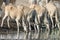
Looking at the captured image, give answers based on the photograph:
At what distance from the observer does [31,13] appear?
4457 millimetres

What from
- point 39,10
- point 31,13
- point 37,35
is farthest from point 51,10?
point 37,35

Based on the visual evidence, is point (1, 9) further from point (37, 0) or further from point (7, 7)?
point (37, 0)

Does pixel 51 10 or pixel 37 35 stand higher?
pixel 51 10

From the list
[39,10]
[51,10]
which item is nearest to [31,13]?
[39,10]

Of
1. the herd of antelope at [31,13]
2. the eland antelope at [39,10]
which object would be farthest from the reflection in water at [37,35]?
the eland antelope at [39,10]

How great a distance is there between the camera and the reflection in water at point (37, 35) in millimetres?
4395

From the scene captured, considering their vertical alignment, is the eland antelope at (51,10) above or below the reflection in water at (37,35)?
above

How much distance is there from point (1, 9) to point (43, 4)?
67 cm

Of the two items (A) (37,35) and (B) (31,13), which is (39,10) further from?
(A) (37,35)

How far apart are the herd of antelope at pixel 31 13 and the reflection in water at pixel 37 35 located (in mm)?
75

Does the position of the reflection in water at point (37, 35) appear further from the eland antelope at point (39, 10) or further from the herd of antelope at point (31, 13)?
the eland antelope at point (39, 10)

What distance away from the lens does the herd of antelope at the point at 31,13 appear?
4.38 m

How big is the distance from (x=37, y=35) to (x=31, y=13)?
1.13 feet

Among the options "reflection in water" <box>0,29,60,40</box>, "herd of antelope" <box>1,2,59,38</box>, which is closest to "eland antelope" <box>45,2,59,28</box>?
"herd of antelope" <box>1,2,59,38</box>
